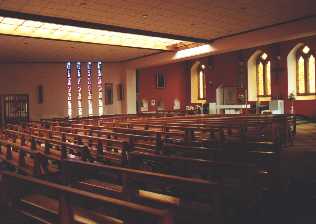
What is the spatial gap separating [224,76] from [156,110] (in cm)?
408

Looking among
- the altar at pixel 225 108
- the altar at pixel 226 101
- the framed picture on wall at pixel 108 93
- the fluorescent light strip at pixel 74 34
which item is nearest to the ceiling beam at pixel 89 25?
the fluorescent light strip at pixel 74 34

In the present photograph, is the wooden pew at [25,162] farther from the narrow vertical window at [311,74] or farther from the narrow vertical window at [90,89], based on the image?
the narrow vertical window at [311,74]

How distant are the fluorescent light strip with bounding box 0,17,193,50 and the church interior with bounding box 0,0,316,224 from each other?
0.06 metres

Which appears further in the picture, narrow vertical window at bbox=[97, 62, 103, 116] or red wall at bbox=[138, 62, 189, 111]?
red wall at bbox=[138, 62, 189, 111]

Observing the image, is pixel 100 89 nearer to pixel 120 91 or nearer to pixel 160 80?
pixel 120 91

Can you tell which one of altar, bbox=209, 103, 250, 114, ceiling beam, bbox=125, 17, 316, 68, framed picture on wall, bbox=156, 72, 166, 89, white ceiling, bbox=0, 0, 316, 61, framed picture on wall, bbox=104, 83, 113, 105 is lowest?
altar, bbox=209, 103, 250, 114

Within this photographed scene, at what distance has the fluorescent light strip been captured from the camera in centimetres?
900

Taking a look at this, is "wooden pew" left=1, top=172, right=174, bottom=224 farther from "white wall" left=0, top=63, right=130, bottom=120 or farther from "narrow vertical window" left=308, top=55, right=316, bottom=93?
"narrow vertical window" left=308, top=55, right=316, bottom=93

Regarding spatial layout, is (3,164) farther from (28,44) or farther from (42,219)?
(28,44)

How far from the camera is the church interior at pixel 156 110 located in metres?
2.49

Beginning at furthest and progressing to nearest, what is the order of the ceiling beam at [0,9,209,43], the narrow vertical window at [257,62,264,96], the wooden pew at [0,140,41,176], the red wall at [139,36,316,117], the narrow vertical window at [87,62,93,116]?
the narrow vertical window at [257,62,264,96] → the narrow vertical window at [87,62,93,116] → the red wall at [139,36,316,117] → the ceiling beam at [0,9,209,43] → the wooden pew at [0,140,41,176]

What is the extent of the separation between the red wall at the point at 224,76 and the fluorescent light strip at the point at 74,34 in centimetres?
511

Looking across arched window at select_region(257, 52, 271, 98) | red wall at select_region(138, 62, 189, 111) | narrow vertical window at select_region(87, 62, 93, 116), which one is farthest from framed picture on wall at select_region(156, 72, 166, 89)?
arched window at select_region(257, 52, 271, 98)

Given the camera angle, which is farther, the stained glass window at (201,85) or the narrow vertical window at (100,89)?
the stained glass window at (201,85)
